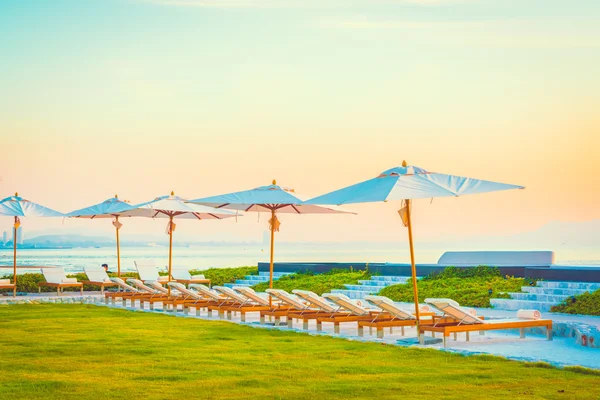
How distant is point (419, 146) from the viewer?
2902cm

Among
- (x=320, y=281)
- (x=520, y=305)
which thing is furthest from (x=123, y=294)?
(x=520, y=305)

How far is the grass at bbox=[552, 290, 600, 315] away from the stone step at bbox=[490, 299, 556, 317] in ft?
1.08

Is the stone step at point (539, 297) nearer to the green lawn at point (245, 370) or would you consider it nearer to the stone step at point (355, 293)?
the stone step at point (355, 293)

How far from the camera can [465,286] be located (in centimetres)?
1678

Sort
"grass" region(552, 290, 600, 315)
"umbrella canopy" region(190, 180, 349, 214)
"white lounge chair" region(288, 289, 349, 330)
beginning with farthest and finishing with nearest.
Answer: "umbrella canopy" region(190, 180, 349, 214) → "grass" region(552, 290, 600, 315) → "white lounge chair" region(288, 289, 349, 330)

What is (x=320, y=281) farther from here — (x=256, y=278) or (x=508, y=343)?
(x=508, y=343)

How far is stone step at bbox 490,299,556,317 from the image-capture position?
14336mm

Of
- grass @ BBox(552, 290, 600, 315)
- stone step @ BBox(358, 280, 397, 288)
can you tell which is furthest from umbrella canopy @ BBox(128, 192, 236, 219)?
grass @ BBox(552, 290, 600, 315)

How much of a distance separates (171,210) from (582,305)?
27.2ft

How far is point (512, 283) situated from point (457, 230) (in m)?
27.5

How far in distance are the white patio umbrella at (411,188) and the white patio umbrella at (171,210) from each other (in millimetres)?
Result: 5054

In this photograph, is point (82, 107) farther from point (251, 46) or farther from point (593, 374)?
point (593, 374)

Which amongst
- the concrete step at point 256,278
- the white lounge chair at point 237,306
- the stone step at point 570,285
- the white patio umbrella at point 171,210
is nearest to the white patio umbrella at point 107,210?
the white patio umbrella at point 171,210

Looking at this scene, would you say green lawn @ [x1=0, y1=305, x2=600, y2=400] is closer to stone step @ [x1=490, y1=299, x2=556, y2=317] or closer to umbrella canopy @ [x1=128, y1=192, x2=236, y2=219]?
umbrella canopy @ [x1=128, y1=192, x2=236, y2=219]
